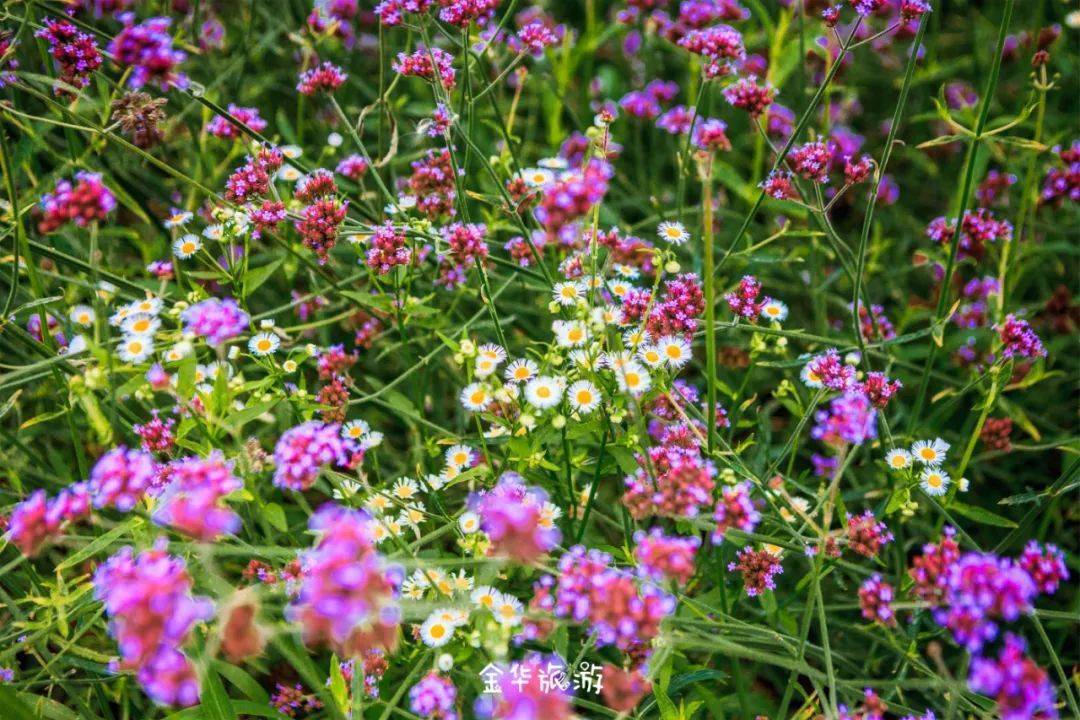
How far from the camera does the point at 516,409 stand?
225 centimetres

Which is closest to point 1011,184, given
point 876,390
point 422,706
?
point 876,390

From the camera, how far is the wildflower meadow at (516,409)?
167cm

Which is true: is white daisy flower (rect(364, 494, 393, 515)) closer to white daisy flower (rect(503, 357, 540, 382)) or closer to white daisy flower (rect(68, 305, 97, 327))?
white daisy flower (rect(503, 357, 540, 382))

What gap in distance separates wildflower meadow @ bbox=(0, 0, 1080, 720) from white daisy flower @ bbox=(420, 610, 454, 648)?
0.03 m

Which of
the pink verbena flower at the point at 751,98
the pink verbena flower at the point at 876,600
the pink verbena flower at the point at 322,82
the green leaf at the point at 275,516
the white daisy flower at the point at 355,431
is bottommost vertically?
the green leaf at the point at 275,516

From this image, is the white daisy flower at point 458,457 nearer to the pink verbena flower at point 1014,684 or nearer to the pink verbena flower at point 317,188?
the pink verbena flower at point 317,188

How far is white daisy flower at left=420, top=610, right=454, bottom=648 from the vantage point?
1.90 metres

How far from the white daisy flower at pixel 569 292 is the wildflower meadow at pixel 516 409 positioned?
47 millimetres

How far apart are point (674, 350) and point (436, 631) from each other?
0.89 metres

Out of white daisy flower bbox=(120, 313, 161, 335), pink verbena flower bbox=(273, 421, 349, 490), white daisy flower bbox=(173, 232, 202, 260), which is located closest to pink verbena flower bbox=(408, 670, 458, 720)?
pink verbena flower bbox=(273, 421, 349, 490)

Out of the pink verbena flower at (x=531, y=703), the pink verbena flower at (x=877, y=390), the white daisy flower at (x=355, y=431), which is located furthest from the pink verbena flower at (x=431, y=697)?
the pink verbena flower at (x=877, y=390)

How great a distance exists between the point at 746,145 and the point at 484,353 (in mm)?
2461

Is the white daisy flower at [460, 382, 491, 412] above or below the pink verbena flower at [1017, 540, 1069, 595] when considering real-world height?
A: above

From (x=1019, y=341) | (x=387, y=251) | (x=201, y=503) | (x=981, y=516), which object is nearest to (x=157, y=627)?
(x=201, y=503)
